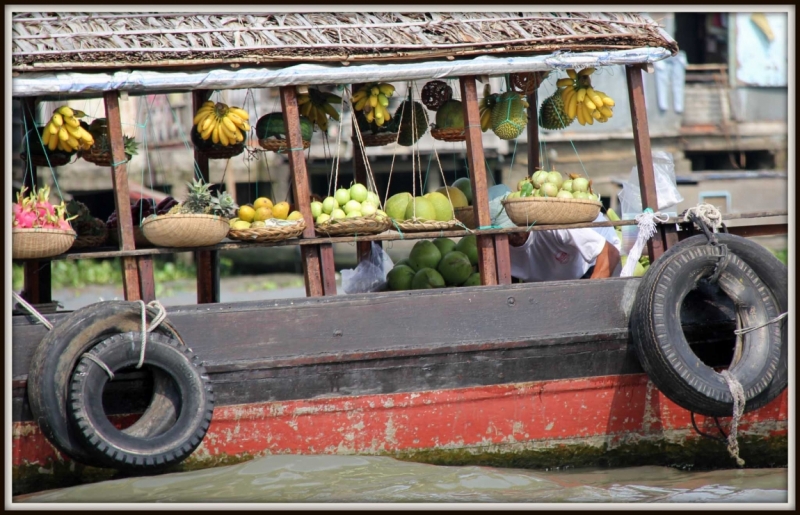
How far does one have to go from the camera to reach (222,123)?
5.19m

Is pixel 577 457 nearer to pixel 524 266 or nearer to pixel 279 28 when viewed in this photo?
pixel 524 266

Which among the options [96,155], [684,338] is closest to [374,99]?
[96,155]

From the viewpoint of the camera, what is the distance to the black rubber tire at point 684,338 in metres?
4.82

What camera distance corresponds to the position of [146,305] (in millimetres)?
4562

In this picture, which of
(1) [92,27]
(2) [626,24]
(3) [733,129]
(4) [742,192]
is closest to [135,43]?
(1) [92,27]

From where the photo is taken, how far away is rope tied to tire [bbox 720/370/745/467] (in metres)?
4.82

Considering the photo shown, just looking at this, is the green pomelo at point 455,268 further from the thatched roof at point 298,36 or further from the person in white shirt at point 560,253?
the thatched roof at point 298,36

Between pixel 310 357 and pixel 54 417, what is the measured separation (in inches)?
50.9

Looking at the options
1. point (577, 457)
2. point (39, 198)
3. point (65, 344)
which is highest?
point (39, 198)

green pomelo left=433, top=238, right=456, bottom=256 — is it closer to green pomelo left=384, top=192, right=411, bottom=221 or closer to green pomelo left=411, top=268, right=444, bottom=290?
green pomelo left=411, top=268, right=444, bottom=290

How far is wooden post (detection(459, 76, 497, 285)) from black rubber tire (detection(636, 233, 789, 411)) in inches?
38.5

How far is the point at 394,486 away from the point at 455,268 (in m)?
1.80

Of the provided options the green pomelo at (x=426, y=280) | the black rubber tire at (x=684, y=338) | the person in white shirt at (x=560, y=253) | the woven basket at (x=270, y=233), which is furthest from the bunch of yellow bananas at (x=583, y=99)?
the woven basket at (x=270, y=233)

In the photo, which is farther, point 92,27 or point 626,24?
point 626,24
